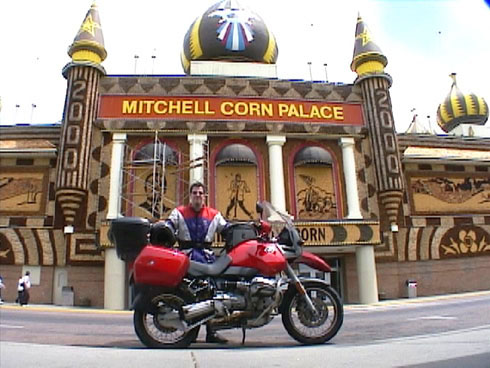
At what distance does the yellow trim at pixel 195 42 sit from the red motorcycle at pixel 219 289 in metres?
21.7

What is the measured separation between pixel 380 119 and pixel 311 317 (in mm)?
19154

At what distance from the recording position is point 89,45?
69.1 feet

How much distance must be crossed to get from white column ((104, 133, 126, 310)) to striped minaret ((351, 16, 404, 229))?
12923 millimetres

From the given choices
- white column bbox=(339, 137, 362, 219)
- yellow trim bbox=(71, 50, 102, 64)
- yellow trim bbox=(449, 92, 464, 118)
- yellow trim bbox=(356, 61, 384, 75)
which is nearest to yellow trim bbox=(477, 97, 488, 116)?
yellow trim bbox=(449, 92, 464, 118)

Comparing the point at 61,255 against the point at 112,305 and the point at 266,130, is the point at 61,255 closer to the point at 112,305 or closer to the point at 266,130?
the point at 112,305

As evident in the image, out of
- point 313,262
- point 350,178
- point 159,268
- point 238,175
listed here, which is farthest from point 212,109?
point 159,268

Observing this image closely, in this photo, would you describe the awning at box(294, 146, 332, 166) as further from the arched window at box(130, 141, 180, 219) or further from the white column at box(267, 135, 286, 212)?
the arched window at box(130, 141, 180, 219)

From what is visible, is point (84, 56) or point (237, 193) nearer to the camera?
point (237, 193)

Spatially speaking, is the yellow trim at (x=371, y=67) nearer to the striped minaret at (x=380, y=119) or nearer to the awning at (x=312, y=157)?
the striped minaret at (x=380, y=119)

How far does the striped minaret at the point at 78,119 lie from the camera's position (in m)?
19.2

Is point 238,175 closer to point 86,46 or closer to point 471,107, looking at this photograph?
point 86,46

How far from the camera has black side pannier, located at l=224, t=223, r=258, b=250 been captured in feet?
15.1

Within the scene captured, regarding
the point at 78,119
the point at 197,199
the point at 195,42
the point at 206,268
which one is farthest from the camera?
the point at 195,42

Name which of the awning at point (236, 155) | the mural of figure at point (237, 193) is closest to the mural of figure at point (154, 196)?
the awning at point (236, 155)
